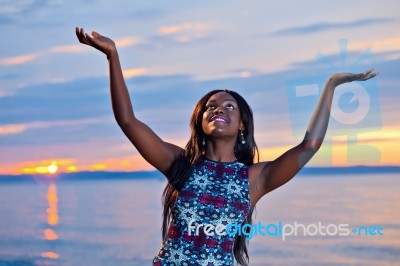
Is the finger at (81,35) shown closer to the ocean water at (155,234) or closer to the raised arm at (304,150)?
the raised arm at (304,150)

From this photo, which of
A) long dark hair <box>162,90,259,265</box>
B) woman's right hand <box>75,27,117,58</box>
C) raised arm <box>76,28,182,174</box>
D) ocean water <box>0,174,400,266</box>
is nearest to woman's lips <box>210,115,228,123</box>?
long dark hair <box>162,90,259,265</box>

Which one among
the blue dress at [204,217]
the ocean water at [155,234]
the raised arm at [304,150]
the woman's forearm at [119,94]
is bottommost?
the ocean water at [155,234]

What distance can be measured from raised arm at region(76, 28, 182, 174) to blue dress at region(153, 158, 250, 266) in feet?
0.48

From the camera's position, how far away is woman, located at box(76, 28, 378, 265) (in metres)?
3.54

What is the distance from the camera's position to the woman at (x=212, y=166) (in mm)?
3539

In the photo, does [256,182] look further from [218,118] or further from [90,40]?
[90,40]

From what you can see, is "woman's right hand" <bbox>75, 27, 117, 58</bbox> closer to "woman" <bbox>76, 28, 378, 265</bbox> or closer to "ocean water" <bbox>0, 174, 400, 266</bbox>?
"woman" <bbox>76, 28, 378, 265</bbox>

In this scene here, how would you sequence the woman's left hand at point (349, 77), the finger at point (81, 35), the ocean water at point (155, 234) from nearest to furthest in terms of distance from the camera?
the finger at point (81, 35) < the woman's left hand at point (349, 77) < the ocean water at point (155, 234)

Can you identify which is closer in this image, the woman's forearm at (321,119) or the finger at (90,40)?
the finger at (90,40)

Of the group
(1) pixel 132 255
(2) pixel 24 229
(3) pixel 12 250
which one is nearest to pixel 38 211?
(2) pixel 24 229

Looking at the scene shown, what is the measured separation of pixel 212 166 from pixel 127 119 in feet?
1.34

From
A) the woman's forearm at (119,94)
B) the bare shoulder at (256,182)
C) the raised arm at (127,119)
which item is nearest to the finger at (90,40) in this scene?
the raised arm at (127,119)

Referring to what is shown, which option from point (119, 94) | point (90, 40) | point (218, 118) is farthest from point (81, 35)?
point (218, 118)

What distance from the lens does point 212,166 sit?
12.2 ft
